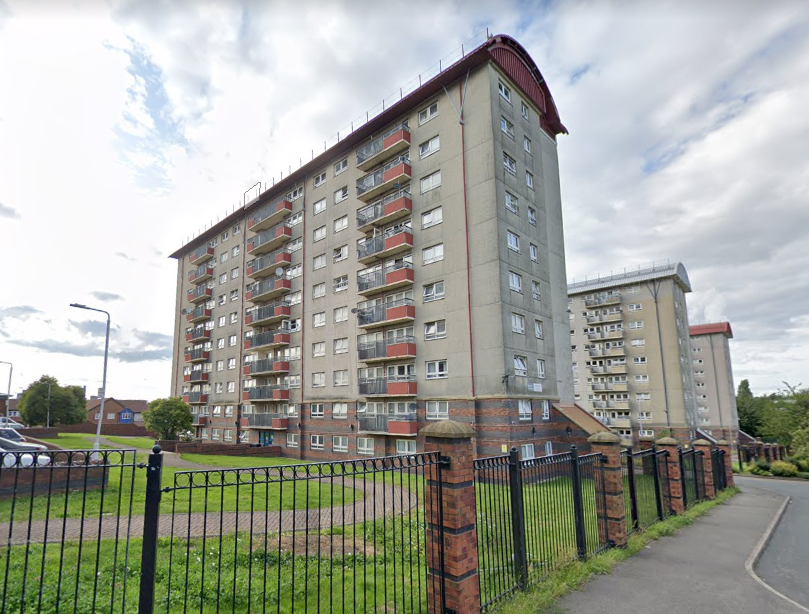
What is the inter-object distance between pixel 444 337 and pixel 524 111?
1528 cm

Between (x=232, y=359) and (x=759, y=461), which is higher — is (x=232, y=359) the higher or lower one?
the higher one

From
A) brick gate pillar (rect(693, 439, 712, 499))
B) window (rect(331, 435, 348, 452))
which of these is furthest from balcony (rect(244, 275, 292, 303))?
brick gate pillar (rect(693, 439, 712, 499))

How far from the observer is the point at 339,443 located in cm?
3014

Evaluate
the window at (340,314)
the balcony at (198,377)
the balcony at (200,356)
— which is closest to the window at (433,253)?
the window at (340,314)

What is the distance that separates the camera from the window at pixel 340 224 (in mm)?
32406

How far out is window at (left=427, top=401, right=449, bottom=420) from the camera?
953 inches

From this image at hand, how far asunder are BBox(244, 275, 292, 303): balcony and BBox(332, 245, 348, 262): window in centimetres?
553

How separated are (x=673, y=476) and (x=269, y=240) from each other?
106ft

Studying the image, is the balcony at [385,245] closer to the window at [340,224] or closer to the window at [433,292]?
the window at [433,292]

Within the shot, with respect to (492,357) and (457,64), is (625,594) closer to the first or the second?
(492,357)

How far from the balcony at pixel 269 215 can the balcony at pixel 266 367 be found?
11634 millimetres

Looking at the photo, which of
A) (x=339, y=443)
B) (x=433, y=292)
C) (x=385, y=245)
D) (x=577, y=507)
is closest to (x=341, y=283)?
(x=385, y=245)

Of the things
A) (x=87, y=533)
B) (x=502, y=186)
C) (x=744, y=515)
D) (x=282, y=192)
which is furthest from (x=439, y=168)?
(x=87, y=533)

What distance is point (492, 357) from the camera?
23.0m
